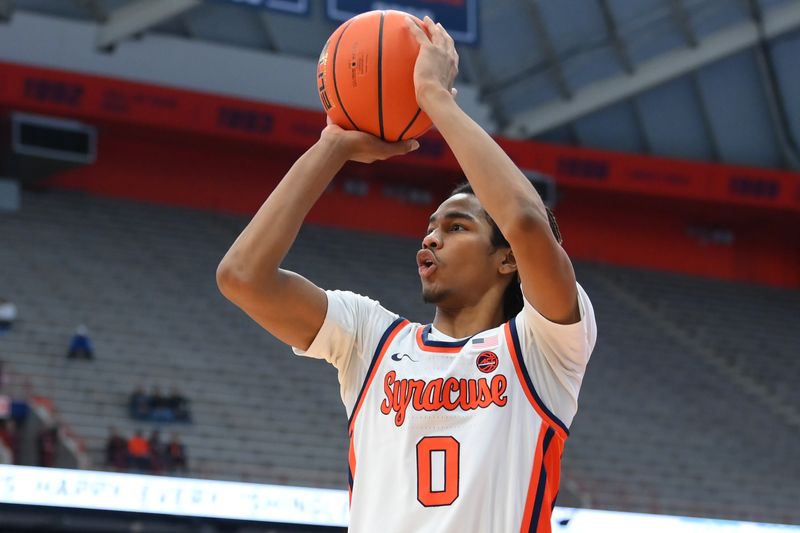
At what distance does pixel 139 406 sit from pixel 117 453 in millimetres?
1369

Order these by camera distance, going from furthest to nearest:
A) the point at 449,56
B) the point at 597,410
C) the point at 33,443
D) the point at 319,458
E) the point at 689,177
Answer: the point at 689,177 < the point at 597,410 < the point at 319,458 < the point at 33,443 < the point at 449,56

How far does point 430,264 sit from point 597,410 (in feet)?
50.4

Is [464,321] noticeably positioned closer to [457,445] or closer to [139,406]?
[457,445]

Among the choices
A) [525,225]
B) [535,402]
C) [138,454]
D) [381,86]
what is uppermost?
[381,86]

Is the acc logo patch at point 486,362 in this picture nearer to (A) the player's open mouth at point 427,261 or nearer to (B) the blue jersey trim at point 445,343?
(B) the blue jersey trim at point 445,343

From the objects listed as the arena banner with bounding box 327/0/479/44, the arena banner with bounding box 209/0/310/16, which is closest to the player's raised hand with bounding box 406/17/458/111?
the arena banner with bounding box 327/0/479/44

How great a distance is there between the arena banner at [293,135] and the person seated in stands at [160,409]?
6531 millimetres

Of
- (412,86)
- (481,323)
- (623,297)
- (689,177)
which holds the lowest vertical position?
(623,297)

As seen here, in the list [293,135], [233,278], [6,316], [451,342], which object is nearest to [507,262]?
[451,342]

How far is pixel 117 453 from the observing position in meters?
13.4

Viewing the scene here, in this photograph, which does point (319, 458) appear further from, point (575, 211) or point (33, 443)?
point (575, 211)

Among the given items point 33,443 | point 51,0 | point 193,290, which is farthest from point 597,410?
point 51,0

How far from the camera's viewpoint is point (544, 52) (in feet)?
71.6

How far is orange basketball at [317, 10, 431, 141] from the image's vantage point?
302 cm
